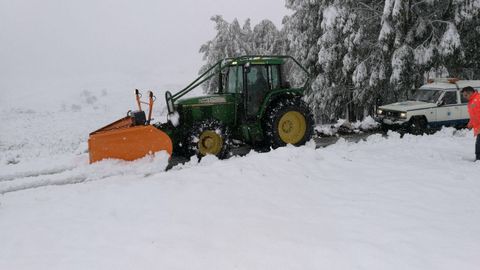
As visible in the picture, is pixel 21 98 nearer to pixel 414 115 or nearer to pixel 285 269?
pixel 414 115

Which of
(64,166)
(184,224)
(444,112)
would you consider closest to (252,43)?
(444,112)

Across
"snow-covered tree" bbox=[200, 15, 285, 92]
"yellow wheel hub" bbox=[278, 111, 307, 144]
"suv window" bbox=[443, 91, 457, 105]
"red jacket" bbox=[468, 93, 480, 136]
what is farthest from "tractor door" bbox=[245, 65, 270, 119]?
"snow-covered tree" bbox=[200, 15, 285, 92]

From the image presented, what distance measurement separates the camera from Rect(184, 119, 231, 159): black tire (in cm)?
897

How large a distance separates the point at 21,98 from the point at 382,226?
2247 inches

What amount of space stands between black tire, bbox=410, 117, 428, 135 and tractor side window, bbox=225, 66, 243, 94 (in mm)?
5515

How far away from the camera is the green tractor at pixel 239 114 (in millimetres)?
9102

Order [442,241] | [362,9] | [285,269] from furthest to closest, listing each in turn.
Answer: [362,9] → [442,241] → [285,269]

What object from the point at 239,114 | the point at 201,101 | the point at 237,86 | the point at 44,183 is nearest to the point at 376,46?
the point at 237,86

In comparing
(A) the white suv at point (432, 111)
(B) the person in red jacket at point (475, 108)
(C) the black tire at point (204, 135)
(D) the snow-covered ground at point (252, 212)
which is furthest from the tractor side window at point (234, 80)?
(A) the white suv at point (432, 111)

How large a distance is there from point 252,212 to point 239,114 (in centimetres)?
421

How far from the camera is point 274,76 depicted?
10062 millimetres

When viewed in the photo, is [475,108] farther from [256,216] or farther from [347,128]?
[256,216]

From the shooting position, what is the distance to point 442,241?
16.2 ft

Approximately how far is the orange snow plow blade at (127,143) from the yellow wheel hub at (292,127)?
3.00 metres
